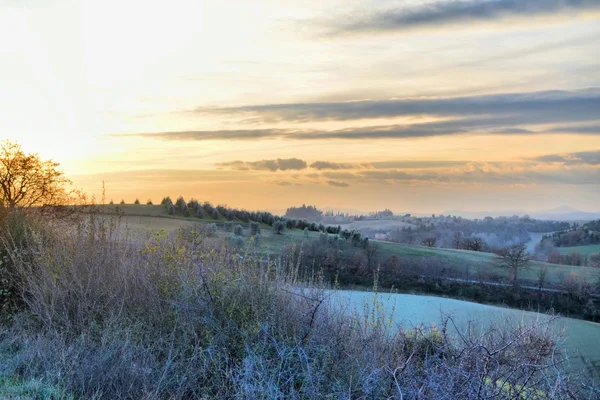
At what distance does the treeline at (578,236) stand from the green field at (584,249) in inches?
39.0

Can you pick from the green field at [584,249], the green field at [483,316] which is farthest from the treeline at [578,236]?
the green field at [483,316]

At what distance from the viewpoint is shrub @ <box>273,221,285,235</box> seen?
112 ft

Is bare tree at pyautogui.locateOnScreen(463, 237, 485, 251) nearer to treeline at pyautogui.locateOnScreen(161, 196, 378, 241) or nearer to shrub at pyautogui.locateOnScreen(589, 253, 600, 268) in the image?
shrub at pyautogui.locateOnScreen(589, 253, 600, 268)

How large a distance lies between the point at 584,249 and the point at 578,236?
358 centimetres

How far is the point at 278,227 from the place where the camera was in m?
34.6

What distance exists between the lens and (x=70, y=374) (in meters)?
6.30

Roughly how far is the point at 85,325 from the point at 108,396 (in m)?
2.54

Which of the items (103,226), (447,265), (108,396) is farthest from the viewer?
(447,265)

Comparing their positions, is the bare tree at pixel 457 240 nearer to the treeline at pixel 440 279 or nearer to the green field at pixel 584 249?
the green field at pixel 584 249

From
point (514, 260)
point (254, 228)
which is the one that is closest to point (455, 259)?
point (514, 260)

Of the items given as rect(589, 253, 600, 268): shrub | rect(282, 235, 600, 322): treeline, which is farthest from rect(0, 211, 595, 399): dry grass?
rect(589, 253, 600, 268): shrub

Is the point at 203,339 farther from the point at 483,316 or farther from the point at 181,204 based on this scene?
the point at 181,204

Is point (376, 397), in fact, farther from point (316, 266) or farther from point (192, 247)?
point (316, 266)

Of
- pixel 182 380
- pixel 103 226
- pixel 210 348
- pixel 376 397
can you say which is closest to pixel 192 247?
pixel 103 226
